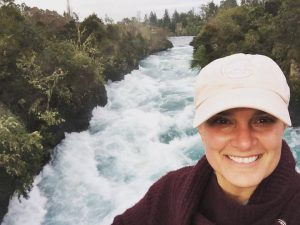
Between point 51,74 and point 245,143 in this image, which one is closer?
point 245,143

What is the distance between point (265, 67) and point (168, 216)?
733mm

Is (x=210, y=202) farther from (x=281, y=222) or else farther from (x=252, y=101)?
(x=252, y=101)

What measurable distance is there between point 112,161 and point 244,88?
1142cm

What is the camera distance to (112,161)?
12.4 m

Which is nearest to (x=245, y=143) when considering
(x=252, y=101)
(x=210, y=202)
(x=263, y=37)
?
(x=252, y=101)

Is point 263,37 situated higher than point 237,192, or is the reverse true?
point 237,192

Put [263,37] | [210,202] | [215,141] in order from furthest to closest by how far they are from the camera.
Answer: [263,37] → [210,202] → [215,141]

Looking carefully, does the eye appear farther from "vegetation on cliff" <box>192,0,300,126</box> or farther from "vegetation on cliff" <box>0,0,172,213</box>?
"vegetation on cliff" <box>192,0,300,126</box>

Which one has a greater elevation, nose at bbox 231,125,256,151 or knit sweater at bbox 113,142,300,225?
nose at bbox 231,125,256,151

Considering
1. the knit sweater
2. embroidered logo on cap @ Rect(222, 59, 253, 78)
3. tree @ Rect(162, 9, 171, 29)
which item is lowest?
tree @ Rect(162, 9, 171, 29)

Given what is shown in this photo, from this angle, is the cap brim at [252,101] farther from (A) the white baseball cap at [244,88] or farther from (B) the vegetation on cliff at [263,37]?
(B) the vegetation on cliff at [263,37]

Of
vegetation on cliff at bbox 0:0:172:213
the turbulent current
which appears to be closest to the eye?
vegetation on cliff at bbox 0:0:172:213

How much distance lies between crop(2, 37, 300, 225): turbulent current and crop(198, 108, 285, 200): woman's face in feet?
26.9

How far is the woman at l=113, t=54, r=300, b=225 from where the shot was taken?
1.18m
